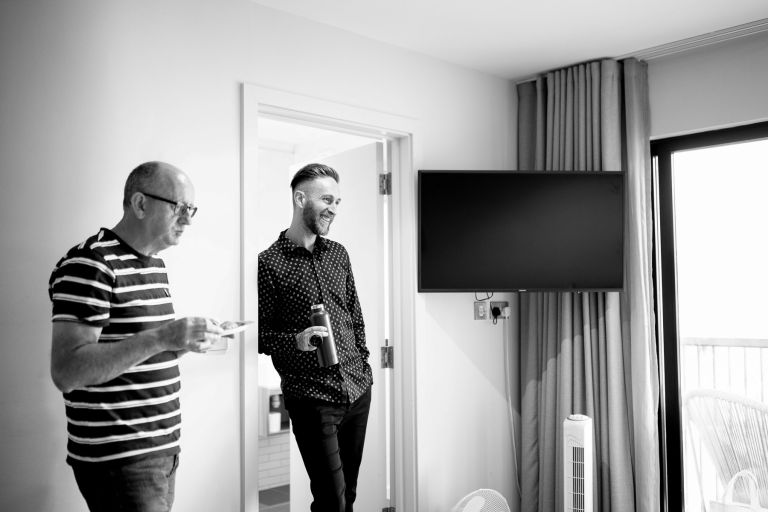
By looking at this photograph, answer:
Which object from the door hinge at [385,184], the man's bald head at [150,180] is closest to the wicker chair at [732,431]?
the door hinge at [385,184]

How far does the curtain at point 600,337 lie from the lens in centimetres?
322

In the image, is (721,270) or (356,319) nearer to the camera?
(356,319)

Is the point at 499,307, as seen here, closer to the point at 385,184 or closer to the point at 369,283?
the point at 369,283

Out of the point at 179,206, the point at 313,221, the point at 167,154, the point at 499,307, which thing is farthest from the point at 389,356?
the point at 179,206

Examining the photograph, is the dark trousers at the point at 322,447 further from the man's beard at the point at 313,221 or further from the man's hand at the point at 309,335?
the man's beard at the point at 313,221

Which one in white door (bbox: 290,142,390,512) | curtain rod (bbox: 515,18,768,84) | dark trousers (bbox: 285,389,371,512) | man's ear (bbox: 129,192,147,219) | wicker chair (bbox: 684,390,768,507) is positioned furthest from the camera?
white door (bbox: 290,142,390,512)

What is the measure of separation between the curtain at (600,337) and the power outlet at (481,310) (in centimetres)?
27

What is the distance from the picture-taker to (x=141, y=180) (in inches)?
70.9

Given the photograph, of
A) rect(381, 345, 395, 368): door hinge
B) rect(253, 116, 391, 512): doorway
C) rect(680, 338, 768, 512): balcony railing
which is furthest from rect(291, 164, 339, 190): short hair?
rect(680, 338, 768, 512): balcony railing

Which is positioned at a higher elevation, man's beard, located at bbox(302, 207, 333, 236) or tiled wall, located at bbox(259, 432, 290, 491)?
man's beard, located at bbox(302, 207, 333, 236)

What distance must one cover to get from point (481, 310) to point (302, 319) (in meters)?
1.26

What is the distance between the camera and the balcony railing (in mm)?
3396

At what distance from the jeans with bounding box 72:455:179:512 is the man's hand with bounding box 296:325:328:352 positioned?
745 millimetres

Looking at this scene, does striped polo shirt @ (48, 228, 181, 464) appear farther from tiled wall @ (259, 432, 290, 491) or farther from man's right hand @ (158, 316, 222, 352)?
tiled wall @ (259, 432, 290, 491)
